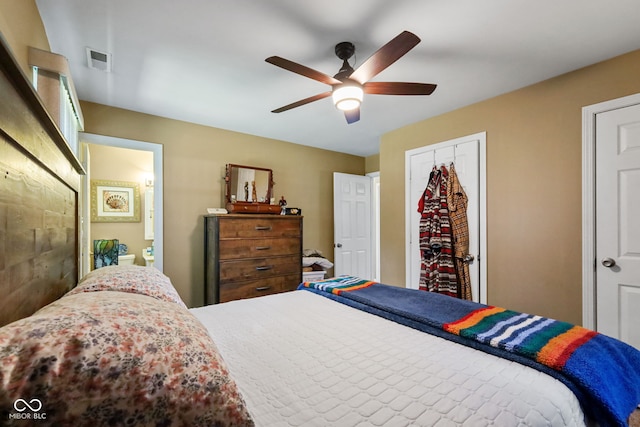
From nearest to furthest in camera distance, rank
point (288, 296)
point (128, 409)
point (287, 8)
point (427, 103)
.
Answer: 1. point (128, 409)
2. point (287, 8)
3. point (288, 296)
4. point (427, 103)

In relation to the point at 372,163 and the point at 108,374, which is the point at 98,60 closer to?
the point at 108,374

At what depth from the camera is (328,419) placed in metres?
0.77

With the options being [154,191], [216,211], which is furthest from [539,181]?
[154,191]

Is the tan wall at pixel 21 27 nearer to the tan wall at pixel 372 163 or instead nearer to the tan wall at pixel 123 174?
the tan wall at pixel 123 174

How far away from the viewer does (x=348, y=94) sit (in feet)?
6.17

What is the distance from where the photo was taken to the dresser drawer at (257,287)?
3005mm

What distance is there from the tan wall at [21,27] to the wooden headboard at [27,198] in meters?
0.38

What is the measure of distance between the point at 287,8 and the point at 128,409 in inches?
73.0

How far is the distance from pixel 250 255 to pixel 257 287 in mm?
370

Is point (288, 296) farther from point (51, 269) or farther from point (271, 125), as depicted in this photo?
point (271, 125)

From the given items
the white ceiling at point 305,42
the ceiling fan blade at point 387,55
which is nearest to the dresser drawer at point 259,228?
the white ceiling at point 305,42

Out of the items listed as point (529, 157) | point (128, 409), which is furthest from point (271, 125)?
point (128, 409)

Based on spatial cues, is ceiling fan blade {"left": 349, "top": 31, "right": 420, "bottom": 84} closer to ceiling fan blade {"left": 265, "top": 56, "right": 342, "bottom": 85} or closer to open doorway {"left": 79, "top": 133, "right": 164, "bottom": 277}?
ceiling fan blade {"left": 265, "top": 56, "right": 342, "bottom": 85}

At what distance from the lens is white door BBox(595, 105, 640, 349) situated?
2023 mm
